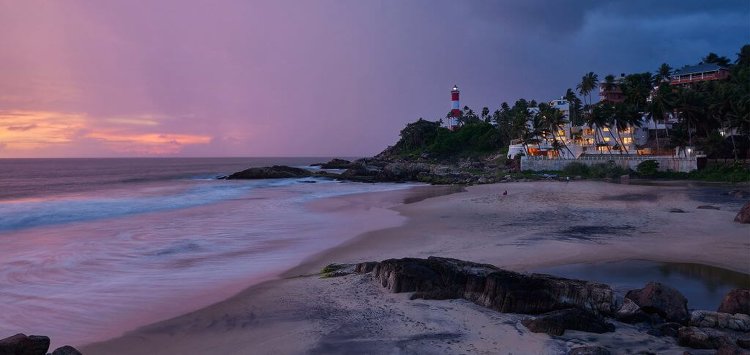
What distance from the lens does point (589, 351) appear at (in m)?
6.37

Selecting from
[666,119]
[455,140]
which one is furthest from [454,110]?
[666,119]

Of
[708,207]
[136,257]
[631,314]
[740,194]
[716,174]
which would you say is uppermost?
[716,174]

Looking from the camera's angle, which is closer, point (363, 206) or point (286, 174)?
point (363, 206)

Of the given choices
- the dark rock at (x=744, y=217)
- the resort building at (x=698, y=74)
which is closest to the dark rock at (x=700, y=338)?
the dark rock at (x=744, y=217)

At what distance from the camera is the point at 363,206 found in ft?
98.9

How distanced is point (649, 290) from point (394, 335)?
16.4 feet

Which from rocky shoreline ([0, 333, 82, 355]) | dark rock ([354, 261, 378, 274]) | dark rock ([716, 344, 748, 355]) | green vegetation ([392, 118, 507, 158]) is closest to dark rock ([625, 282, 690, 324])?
dark rock ([716, 344, 748, 355])

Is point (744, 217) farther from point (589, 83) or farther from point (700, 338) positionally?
point (589, 83)

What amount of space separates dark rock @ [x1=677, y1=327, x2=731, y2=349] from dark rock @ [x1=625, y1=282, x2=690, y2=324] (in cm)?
90

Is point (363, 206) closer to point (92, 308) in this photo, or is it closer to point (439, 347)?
point (92, 308)

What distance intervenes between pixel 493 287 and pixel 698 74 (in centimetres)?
9899

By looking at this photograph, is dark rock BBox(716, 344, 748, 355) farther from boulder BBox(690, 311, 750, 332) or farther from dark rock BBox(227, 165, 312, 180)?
dark rock BBox(227, 165, 312, 180)

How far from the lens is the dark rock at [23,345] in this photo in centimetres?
635

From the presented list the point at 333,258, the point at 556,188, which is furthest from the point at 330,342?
the point at 556,188
